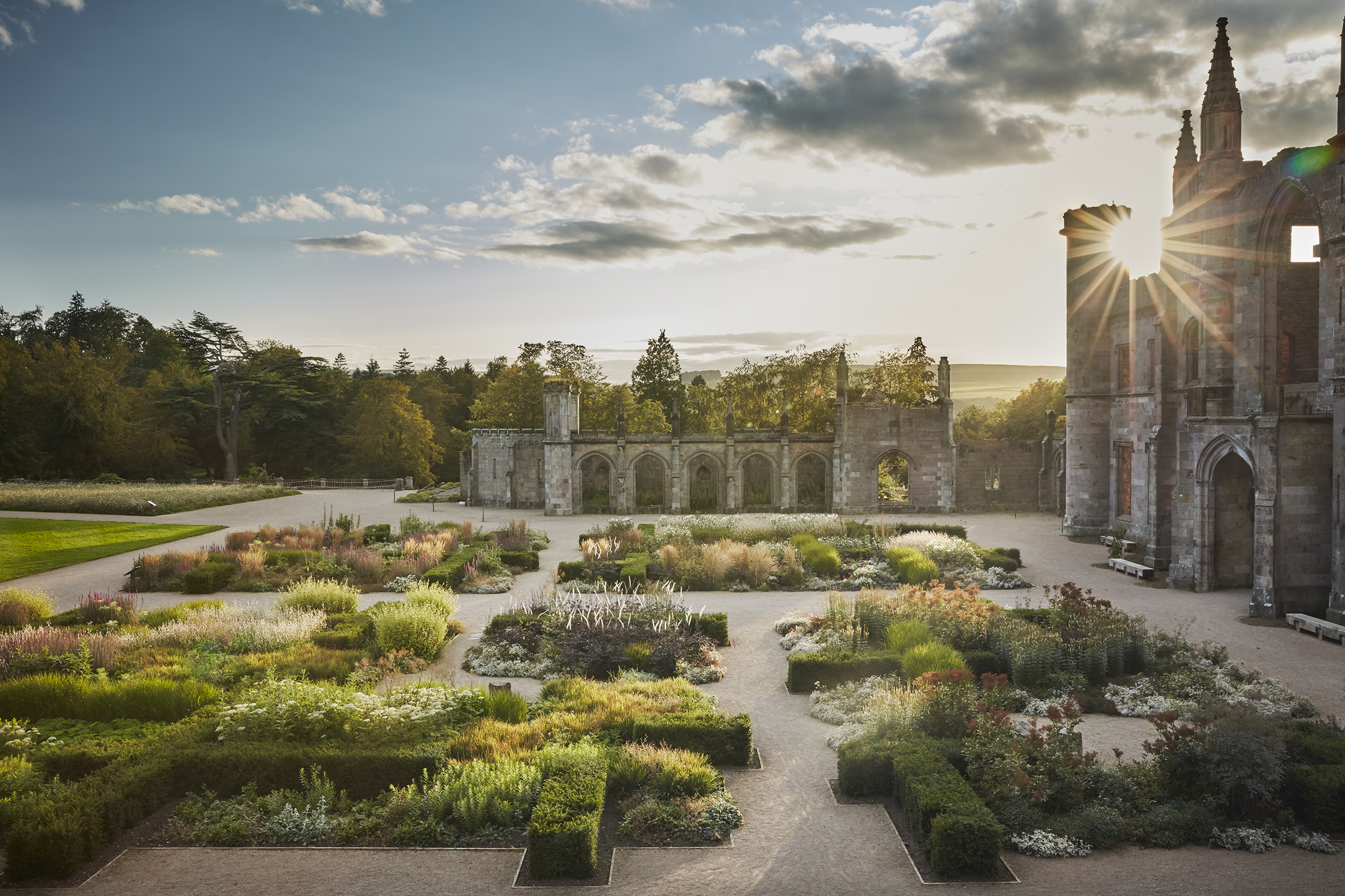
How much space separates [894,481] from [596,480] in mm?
24515

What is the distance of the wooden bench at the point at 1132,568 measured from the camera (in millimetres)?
20125

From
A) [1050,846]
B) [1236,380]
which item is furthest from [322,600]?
[1236,380]

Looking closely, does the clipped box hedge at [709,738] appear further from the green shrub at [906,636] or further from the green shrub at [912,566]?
the green shrub at [912,566]

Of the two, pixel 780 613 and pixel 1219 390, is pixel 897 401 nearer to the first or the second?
pixel 1219 390

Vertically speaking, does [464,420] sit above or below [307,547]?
above

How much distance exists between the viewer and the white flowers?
6980mm

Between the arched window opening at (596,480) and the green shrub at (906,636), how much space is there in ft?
84.3

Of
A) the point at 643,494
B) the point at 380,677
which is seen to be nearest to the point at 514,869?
the point at 380,677

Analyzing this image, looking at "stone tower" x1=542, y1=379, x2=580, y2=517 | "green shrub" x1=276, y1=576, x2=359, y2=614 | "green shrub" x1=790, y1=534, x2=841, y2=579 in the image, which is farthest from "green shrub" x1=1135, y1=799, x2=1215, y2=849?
"stone tower" x1=542, y1=379, x2=580, y2=517

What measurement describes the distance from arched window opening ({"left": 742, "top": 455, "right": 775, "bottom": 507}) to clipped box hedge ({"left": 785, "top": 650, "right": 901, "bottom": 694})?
2495 centimetres

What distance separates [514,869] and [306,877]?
1.81 meters

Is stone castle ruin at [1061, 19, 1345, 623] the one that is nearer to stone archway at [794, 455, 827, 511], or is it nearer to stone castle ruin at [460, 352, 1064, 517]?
stone castle ruin at [460, 352, 1064, 517]

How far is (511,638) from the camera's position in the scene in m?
13.5

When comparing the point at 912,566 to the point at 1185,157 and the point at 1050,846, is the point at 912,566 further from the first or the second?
the point at 1185,157
